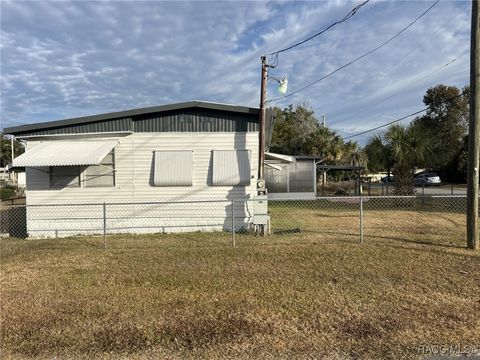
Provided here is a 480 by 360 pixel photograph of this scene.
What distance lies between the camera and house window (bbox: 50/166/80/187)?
11242 millimetres

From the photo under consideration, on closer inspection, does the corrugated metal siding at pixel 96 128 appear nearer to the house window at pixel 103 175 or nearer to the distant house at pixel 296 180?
the house window at pixel 103 175

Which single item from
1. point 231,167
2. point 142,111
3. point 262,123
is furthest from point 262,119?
point 142,111

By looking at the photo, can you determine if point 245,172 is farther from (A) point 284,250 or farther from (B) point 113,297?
(B) point 113,297

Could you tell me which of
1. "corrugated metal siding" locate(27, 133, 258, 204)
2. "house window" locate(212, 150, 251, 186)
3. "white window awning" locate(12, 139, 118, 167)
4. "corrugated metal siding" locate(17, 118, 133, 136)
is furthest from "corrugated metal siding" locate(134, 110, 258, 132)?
"white window awning" locate(12, 139, 118, 167)

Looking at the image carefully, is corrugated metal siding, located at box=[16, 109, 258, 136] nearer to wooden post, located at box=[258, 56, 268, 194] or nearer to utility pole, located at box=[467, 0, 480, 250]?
wooden post, located at box=[258, 56, 268, 194]

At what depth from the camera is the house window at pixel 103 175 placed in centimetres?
1131

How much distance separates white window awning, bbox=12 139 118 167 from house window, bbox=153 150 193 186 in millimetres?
1344

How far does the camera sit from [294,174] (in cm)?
2311

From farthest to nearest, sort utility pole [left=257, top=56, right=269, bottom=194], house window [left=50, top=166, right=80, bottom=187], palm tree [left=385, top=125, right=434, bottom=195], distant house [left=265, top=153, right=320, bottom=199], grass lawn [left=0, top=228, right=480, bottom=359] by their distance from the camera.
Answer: distant house [left=265, top=153, right=320, bottom=199] → palm tree [left=385, top=125, right=434, bottom=195] → house window [left=50, top=166, right=80, bottom=187] → utility pole [left=257, top=56, right=269, bottom=194] → grass lawn [left=0, top=228, right=480, bottom=359]

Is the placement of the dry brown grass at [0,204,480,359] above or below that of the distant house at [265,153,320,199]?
below

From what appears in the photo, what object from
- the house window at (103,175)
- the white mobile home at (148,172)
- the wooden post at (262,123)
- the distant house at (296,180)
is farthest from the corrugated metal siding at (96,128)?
the distant house at (296,180)

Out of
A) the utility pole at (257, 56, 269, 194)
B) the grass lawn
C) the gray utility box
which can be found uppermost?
the utility pole at (257, 56, 269, 194)

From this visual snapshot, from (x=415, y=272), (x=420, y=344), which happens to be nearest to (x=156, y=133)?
(x=415, y=272)

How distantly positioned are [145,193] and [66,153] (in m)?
2.33
